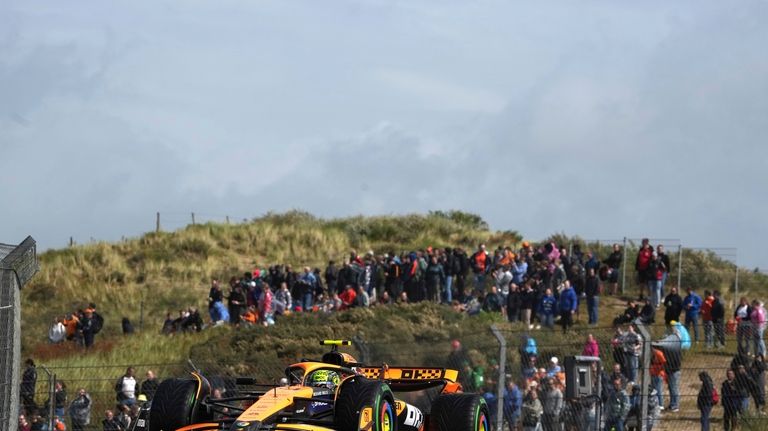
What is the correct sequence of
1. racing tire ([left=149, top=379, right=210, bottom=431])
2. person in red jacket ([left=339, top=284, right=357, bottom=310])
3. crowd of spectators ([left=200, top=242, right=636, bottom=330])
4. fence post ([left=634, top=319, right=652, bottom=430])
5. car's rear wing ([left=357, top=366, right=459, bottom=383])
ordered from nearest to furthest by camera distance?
1. racing tire ([left=149, top=379, right=210, bottom=431])
2. car's rear wing ([left=357, top=366, right=459, bottom=383])
3. fence post ([left=634, top=319, right=652, bottom=430])
4. crowd of spectators ([left=200, top=242, right=636, bottom=330])
5. person in red jacket ([left=339, top=284, right=357, bottom=310])

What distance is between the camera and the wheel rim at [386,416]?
12.8 meters

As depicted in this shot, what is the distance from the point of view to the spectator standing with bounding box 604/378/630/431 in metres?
18.5

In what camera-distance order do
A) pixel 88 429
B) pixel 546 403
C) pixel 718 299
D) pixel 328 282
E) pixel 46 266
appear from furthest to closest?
pixel 46 266
pixel 328 282
pixel 718 299
pixel 88 429
pixel 546 403

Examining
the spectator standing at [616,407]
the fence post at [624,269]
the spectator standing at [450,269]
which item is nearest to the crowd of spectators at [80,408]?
the spectator standing at [616,407]

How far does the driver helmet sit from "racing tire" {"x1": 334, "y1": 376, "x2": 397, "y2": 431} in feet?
3.29

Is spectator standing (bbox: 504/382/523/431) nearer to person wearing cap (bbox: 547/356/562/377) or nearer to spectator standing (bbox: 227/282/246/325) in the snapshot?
person wearing cap (bbox: 547/356/562/377)

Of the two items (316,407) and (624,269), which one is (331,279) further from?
(316,407)

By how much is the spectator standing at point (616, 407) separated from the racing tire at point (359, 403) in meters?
6.48

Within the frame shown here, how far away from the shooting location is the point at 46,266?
1935 inches

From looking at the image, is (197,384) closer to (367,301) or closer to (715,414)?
(715,414)

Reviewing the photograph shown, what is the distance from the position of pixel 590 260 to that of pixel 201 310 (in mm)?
13931

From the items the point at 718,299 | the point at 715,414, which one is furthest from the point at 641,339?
the point at 718,299

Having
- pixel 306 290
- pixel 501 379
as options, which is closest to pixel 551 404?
pixel 501 379

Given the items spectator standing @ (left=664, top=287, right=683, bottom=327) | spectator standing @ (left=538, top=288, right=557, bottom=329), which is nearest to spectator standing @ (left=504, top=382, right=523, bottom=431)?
spectator standing @ (left=664, top=287, right=683, bottom=327)
